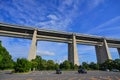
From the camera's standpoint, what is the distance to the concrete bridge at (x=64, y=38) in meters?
62.5

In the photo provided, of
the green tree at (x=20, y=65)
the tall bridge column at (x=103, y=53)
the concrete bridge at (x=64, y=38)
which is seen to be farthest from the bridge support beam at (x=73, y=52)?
the green tree at (x=20, y=65)

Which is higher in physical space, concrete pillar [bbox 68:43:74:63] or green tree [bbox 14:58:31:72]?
concrete pillar [bbox 68:43:74:63]

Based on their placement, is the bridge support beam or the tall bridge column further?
the tall bridge column

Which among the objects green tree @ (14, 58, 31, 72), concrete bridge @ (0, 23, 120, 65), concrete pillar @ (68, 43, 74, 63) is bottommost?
green tree @ (14, 58, 31, 72)

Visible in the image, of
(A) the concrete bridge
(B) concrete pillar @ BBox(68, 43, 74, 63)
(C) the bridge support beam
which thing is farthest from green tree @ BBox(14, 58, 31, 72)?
(B) concrete pillar @ BBox(68, 43, 74, 63)

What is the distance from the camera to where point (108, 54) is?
255ft

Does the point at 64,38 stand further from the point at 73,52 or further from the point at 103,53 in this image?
the point at 103,53

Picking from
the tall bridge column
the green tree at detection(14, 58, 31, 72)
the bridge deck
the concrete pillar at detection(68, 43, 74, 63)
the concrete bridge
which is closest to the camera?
the green tree at detection(14, 58, 31, 72)

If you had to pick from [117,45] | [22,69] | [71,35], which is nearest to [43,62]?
[71,35]

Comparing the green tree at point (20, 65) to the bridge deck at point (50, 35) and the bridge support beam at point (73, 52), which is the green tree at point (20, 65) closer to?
the bridge deck at point (50, 35)

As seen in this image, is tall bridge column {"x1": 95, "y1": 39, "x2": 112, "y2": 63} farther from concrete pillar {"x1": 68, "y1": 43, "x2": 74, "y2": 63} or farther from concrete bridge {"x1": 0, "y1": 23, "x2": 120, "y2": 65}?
concrete pillar {"x1": 68, "y1": 43, "x2": 74, "y2": 63}

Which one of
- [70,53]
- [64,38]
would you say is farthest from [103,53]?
[64,38]

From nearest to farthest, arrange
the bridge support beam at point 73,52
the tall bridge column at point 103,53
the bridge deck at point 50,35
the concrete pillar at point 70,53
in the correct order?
the bridge deck at point 50,35
the bridge support beam at point 73,52
the concrete pillar at point 70,53
the tall bridge column at point 103,53

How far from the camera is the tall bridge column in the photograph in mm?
77637
